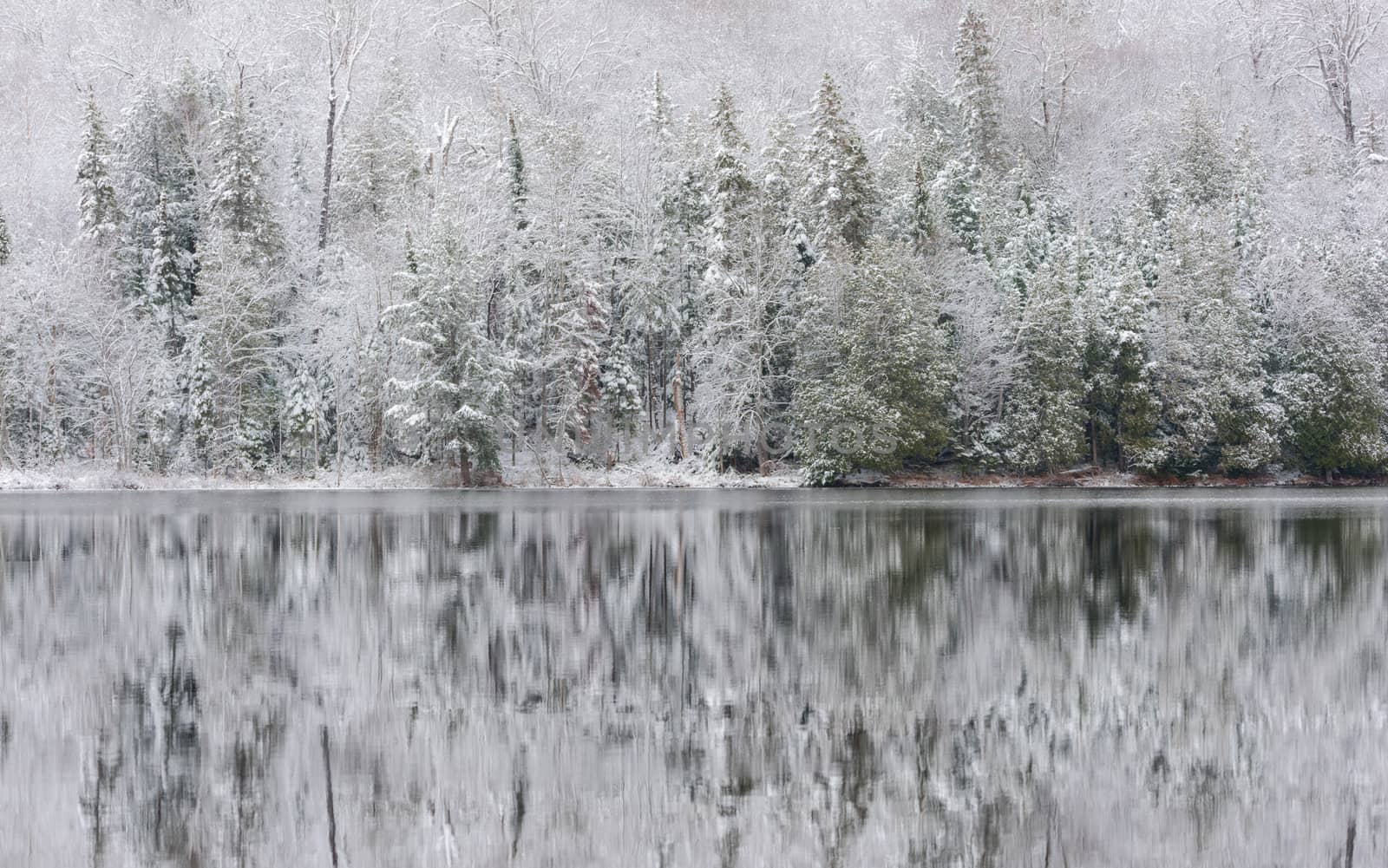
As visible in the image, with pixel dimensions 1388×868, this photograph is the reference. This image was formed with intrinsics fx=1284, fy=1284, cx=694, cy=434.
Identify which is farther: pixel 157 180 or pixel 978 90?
pixel 978 90

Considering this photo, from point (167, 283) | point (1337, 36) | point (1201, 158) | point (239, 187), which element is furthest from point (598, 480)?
point (1337, 36)

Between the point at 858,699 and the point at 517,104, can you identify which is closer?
the point at 858,699

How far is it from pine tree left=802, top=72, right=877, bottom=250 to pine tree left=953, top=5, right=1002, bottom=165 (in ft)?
54.5

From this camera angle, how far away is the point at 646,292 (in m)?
60.7

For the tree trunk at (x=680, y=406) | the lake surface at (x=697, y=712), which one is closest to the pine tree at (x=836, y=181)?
the tree trunk at (x=680, y=406)

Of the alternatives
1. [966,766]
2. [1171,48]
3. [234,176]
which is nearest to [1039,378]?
[234,176]

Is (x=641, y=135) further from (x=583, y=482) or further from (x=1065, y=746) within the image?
(x=1065, y=746)

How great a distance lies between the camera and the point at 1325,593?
1658cm

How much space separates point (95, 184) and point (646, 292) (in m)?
26.8

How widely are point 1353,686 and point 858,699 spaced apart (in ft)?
14.3

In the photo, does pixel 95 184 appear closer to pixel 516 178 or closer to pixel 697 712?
pixel 516 178

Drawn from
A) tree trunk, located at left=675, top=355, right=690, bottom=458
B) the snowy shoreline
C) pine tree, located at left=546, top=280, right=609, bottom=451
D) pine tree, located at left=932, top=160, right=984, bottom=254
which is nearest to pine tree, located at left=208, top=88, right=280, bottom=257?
the snowy shoreline

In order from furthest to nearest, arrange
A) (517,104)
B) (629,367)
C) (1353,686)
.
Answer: (517,104) → (629,367) → (1353,686)

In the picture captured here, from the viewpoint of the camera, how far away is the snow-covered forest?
55.9 meters
